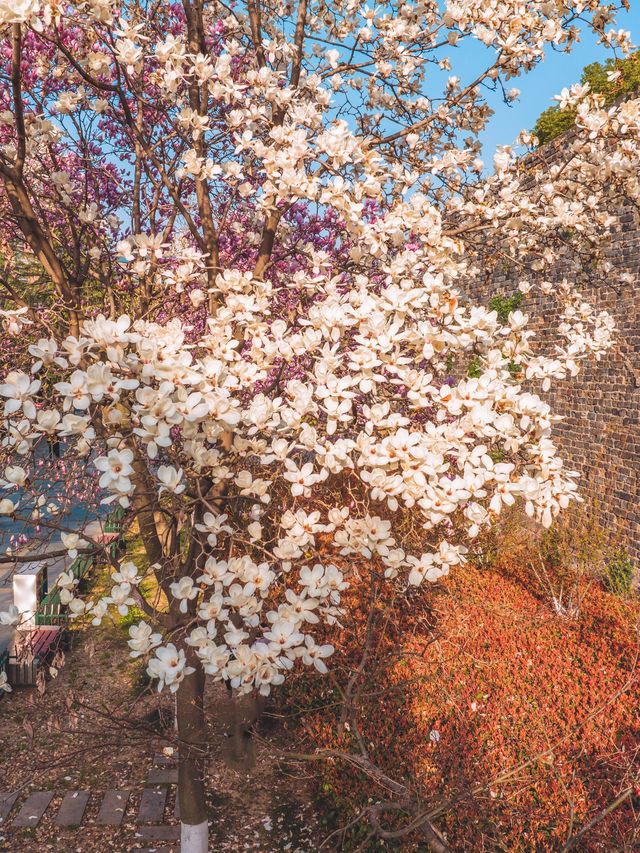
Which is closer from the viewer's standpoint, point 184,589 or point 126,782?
point 184,589

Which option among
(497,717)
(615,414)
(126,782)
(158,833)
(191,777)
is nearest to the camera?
(191,777)

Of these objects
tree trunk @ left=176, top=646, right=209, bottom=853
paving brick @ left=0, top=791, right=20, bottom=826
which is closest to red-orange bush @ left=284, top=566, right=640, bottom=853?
tree trunk @ left=176, top=646, right=209, bottom=853

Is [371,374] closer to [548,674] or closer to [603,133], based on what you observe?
[603,133]

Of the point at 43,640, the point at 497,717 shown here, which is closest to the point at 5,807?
the point at 43,640

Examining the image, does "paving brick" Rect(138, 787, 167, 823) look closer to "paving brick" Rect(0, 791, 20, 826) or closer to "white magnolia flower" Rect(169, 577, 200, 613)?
"paving brick" Rect(0, 791, 20, 826)

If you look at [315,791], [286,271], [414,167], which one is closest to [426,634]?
[315,791]

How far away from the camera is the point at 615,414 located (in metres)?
8.26

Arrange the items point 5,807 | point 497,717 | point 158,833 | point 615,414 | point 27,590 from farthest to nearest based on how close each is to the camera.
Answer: point 615,414
point 27,590
point 5,807
point 497,717
point 158,833

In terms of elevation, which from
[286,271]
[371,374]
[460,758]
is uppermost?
[286,271]

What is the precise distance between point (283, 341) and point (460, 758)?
2.87m

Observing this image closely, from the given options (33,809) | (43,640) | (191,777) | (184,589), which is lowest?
(33,809)

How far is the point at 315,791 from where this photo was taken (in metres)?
4.61

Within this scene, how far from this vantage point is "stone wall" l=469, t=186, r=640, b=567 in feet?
25.3

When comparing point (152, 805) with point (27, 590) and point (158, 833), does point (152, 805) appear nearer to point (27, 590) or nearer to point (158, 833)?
point (158, 833)
